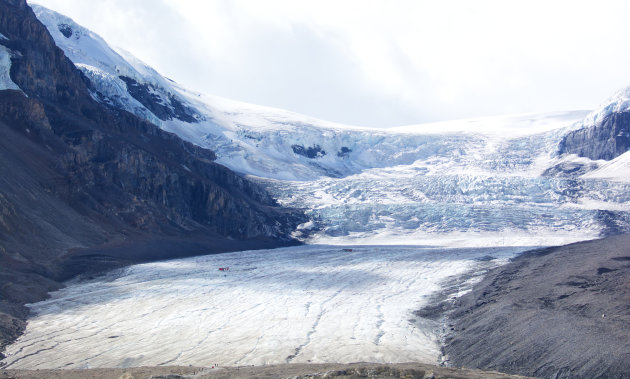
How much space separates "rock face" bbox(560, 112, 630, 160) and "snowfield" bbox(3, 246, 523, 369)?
68.4m

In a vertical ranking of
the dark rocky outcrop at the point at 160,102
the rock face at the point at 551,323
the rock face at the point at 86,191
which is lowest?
the rock face at the point at 551,323

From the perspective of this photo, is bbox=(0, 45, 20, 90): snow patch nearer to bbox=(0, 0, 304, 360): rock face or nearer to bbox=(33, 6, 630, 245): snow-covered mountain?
bbox=(0, 0, 304, 360): rock face

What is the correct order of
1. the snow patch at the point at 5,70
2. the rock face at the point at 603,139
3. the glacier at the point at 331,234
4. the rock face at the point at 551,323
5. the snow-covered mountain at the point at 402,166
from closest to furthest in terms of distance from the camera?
the rock face at the point at 551,323 → the glacier at the point at 331,234 → the snow patch at the point at 5,70 → the snow-covered mountain at the point at 402,166 → the rock face at the point at 603,139

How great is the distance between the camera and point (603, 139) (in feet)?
323

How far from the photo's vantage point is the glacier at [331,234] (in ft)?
68.4

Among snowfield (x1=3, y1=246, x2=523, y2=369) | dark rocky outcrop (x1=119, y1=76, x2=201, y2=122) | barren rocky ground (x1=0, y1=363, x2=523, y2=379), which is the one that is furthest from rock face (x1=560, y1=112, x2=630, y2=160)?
barren rocky ground (x1=0, y1=363, x2=523, y2=379)

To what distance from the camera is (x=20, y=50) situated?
2424 inches

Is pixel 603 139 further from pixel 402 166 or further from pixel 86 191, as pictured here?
pixel 86 191

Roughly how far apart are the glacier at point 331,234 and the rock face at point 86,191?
3.74 meters

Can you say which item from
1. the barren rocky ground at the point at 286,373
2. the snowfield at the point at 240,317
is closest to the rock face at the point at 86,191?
the snowfield at the point at 240,317

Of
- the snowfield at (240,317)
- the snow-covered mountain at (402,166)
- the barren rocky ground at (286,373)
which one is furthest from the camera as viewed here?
the snow-covered mountain at (402,166)

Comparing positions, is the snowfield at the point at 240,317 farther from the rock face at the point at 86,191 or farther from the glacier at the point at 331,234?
the rock face at the point at 86,191

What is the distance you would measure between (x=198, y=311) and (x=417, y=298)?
35.0 feet

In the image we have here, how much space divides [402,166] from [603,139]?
34.2 m
